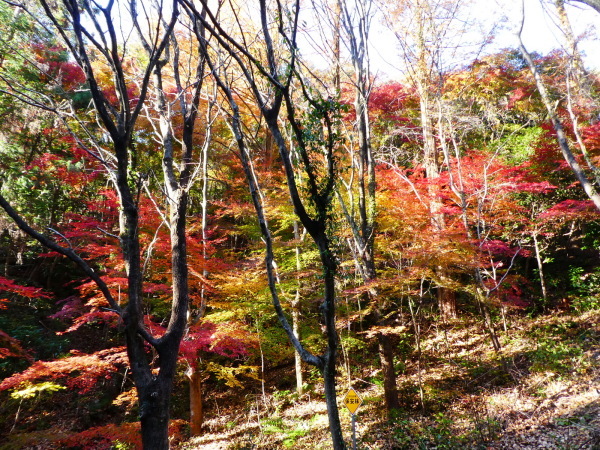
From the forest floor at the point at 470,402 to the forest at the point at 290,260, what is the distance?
0.05 m

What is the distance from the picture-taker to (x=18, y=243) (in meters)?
11.3

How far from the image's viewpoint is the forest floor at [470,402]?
5301 millimetres

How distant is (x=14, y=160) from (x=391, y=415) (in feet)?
39.8

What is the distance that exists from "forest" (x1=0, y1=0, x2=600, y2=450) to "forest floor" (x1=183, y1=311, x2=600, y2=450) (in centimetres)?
5

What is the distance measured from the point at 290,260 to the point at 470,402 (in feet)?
16.9

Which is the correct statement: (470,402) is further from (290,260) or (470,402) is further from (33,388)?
(33,388)

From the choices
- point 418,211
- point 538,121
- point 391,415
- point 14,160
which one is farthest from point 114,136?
point 538,121

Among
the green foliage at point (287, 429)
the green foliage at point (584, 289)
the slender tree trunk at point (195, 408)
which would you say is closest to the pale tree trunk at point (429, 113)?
the green foliage at point (584, 289)

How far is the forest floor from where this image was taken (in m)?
5.30

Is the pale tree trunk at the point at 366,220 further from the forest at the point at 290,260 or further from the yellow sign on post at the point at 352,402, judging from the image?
the yellow sign on post at the point at 352,402

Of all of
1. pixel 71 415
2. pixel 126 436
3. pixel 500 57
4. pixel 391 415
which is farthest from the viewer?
pixel 500 57

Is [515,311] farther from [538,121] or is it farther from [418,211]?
[538,121]

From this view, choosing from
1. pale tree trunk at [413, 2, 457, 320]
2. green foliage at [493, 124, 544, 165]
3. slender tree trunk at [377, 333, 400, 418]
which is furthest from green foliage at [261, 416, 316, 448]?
green foliage at [493, 124, 544, 165]

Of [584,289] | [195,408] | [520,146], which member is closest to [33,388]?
[195,408]
